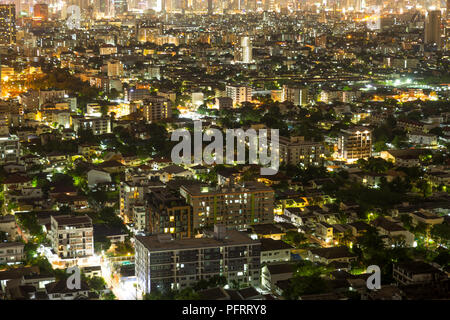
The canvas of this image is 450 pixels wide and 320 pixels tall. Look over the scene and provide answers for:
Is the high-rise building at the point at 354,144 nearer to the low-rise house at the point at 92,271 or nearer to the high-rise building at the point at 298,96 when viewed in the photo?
the high-rise building at the point at 298,96

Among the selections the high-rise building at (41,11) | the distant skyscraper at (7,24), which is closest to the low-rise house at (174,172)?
the distant skyscraper at (7,24)

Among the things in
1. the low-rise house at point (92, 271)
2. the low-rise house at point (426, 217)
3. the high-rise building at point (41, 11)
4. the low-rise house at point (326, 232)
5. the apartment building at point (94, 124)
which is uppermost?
the high-rise building at point (41, 11)

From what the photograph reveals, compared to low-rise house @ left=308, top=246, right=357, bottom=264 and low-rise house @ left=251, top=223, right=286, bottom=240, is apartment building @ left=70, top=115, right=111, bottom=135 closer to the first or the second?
low-rise house @ left=251, top=223, right=286, bottom=240

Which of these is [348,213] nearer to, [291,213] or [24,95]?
[291,213]

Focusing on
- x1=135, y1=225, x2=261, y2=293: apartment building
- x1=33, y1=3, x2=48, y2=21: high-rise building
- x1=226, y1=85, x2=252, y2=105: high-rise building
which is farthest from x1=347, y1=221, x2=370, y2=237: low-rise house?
x1=33, y1=3, x2=48, y2=21: high-rise building

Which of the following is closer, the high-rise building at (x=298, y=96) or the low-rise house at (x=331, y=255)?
the low-rise house at (x=331, y=255)
